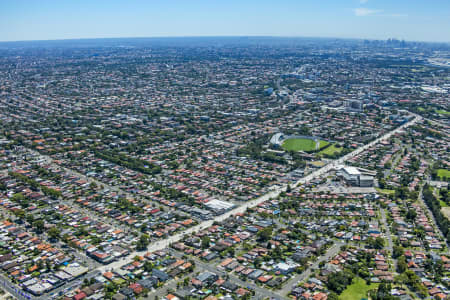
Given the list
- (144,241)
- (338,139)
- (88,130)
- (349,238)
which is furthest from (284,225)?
(88,130)

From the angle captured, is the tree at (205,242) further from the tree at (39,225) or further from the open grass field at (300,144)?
the open grass field at (300,144)

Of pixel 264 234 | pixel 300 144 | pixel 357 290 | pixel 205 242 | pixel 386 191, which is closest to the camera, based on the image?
pixel 357 290

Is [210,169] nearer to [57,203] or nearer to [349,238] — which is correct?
[57,203]


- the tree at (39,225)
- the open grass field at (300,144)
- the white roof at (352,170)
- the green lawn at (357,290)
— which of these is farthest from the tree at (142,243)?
the open grass field at (300,144)

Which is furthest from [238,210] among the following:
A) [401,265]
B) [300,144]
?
[300,144]

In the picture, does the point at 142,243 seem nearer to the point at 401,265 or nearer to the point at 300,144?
the point at 401,265

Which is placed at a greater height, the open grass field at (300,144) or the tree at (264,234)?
the open grass field at (300,144)
